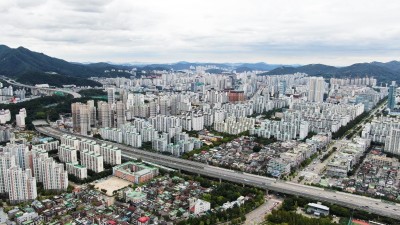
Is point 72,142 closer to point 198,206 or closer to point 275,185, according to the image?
point 198,206

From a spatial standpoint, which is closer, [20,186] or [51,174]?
[20,186]

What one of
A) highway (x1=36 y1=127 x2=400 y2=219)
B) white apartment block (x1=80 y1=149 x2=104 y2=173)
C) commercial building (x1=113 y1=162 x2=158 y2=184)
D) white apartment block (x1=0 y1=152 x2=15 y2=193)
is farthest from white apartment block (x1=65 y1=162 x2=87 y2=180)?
highway (x1=36 y1=127 x2=400 y2=219)

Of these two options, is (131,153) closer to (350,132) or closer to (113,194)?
(113,194)

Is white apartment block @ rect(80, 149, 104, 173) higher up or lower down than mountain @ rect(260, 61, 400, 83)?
lower down

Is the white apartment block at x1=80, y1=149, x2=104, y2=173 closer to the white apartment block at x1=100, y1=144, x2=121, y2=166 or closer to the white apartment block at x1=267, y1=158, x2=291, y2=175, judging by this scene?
the white apartment block at x1=100, y1=144, x2=121, y2=166

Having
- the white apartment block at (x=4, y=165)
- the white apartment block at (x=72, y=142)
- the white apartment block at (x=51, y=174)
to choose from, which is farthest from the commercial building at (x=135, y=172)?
the white apartment block at (x=4, y=165)

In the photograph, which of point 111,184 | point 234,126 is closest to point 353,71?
point 234,126

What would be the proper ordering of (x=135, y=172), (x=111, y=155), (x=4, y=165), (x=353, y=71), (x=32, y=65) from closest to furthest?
(x=4, y=165), (x=135, y=172), (x=111, y=155), (x=32, y=65), (x=353, y=71)
